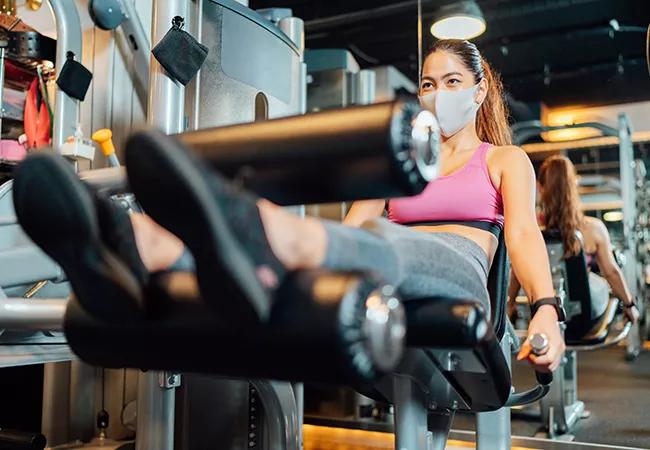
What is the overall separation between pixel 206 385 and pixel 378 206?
34.8 inches

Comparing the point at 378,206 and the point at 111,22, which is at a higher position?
the point at 111,22

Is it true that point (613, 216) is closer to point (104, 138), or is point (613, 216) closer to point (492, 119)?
point (492, 119)

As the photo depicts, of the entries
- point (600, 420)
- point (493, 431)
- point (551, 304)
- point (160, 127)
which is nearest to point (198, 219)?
point (551, 304)

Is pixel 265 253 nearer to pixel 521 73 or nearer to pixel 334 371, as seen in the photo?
pixel 334 371

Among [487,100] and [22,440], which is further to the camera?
[22,440]

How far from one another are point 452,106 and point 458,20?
2983 mm

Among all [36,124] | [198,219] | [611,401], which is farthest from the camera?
[611,401]

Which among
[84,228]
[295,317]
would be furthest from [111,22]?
[295,317]

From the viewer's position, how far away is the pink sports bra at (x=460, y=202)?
1.24 metres

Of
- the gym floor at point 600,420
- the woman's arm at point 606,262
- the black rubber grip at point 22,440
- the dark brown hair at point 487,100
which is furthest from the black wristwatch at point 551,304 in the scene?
the woman's arm at point 606,262

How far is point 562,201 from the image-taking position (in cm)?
292

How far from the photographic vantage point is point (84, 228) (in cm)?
57

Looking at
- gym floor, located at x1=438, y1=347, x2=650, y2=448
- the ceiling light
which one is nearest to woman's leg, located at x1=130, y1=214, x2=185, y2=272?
gym floor, located at x1=438, y1=347, x2=650, y2=448

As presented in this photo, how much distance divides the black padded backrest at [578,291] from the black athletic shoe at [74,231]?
8.11 ft
